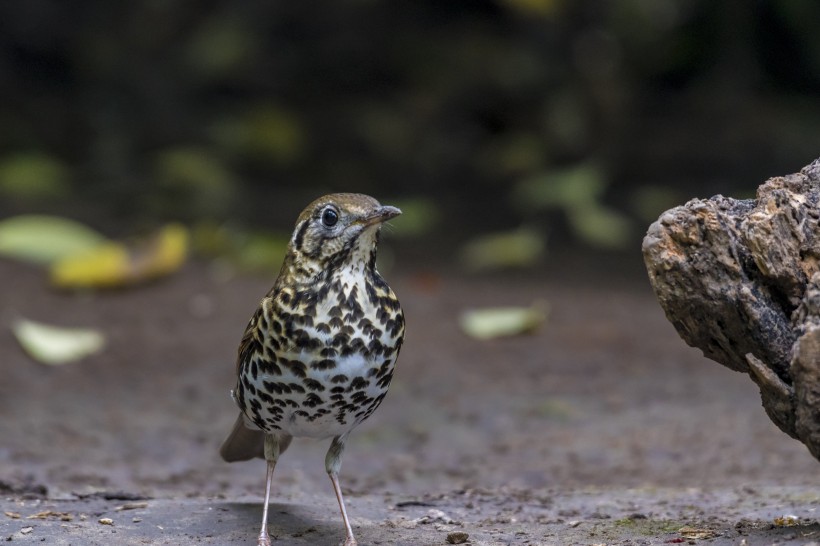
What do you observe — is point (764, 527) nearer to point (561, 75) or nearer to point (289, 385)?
point (289, 385)

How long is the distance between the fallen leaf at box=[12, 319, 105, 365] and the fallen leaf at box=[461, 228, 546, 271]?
346 cm

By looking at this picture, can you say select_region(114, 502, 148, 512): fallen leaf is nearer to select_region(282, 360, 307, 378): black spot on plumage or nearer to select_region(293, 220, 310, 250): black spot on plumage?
select_region(282, 360, 307, 378): black spot on plumage

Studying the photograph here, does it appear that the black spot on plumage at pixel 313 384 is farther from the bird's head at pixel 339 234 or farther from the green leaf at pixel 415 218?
the green leaf at pixel 415 218

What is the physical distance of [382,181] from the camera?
1185 cm

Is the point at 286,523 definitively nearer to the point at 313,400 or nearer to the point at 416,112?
A: the point at 313,400

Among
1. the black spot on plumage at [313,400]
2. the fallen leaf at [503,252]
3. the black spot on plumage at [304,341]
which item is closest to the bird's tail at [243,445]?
the black spot on plumage at [313,400]

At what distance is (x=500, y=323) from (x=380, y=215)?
431cm

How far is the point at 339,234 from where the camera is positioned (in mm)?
4023

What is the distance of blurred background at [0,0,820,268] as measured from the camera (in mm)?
10867

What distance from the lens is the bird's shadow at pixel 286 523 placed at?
4.28m

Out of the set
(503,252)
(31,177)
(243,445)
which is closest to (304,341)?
(243,445)

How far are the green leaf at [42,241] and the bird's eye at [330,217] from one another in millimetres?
5462

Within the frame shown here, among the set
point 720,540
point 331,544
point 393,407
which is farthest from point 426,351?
point 720,540

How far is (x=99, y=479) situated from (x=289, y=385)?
6.84 ft
